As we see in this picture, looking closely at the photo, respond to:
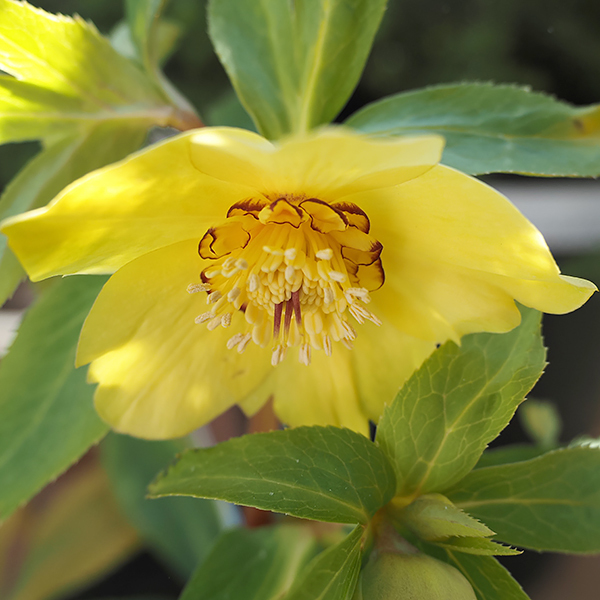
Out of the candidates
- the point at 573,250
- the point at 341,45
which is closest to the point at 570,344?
the point at 573,250

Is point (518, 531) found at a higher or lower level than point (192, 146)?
lower

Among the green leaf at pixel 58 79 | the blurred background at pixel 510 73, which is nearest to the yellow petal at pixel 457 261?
the green leaf at pixel 58 79

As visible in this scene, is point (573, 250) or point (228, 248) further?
point (573, 250)

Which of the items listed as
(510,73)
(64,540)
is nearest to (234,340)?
(64,540)

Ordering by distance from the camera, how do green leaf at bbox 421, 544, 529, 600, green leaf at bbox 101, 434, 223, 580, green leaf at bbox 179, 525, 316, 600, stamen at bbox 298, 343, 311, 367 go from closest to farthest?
green leaf at bbox 421, 544, 529, 600 → stamen at bbox 298, 343, 311, 367 → green leaf at bbox 179, 525, 316, 600 → green leaf at bbox 101, 434, 223, 580

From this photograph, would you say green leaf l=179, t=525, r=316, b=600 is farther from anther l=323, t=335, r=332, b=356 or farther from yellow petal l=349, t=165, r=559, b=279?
yellow petal l=349, t=165, r=559, b=279

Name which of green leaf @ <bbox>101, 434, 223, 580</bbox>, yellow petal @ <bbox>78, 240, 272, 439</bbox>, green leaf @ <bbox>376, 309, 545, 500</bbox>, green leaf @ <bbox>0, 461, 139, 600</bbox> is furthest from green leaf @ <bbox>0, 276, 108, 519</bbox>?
green leaf @ <bbox>0, 461, 139, 600</bbox>

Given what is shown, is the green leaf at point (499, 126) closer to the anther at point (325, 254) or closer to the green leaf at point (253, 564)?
the anther at point (325, 254)

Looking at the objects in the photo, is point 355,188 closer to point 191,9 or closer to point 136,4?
point 136,4
